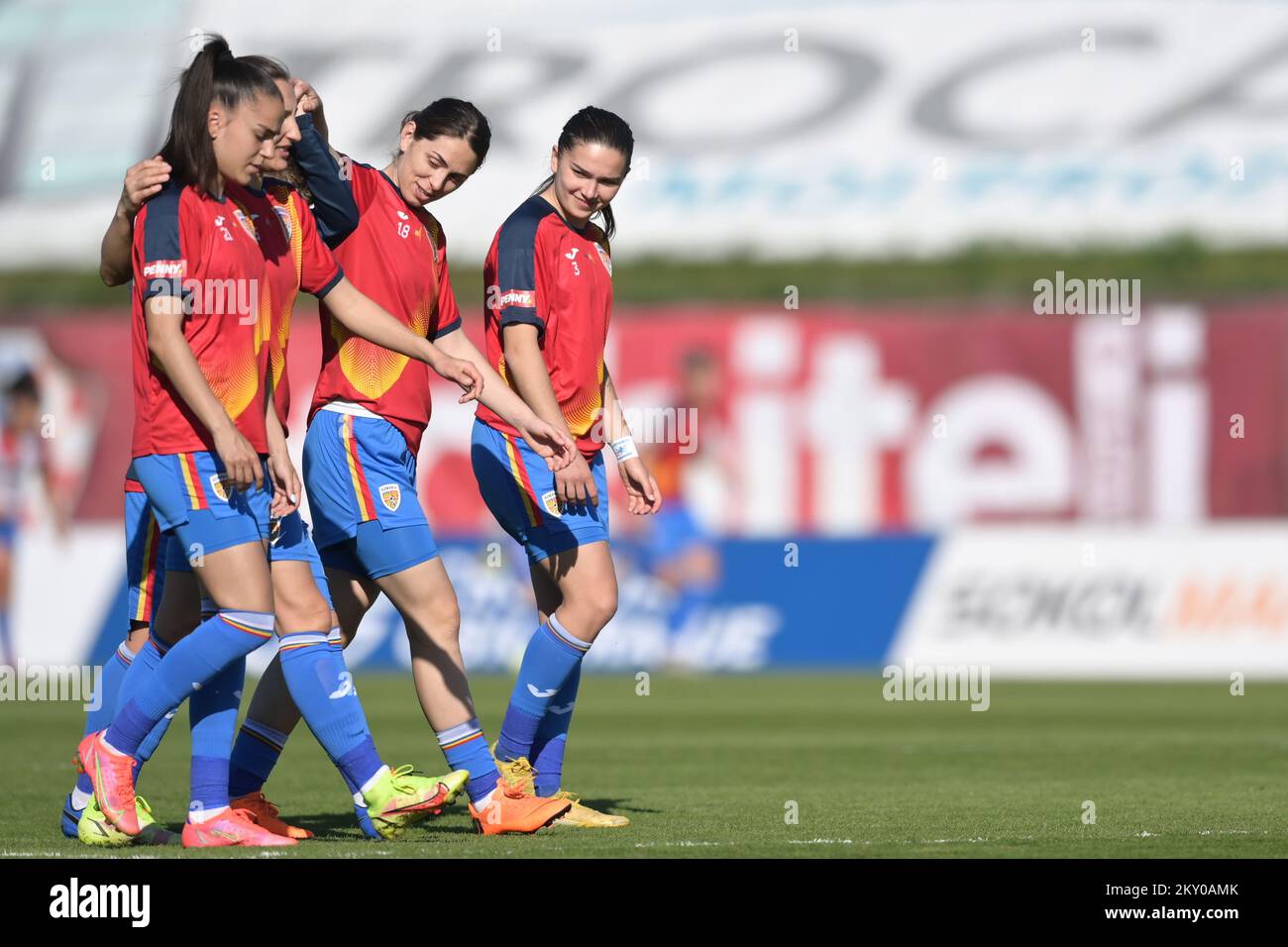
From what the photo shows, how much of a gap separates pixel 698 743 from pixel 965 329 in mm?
9067

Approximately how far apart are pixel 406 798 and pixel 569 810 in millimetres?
925

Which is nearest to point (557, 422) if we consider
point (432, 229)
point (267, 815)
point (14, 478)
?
point (432, 229)

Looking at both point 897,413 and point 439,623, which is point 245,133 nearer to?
point 439,623

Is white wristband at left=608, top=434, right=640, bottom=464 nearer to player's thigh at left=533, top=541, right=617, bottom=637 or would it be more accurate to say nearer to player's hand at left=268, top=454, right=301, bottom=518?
player's thigh at left=533, top=541, right=617, bottom=637

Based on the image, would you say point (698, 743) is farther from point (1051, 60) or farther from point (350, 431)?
point (1051, 60)

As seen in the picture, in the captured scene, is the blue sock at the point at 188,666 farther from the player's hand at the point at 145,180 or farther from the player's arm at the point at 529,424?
the player's hand at the point at 145,180

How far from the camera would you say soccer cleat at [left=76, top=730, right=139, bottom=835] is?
5.93 meters

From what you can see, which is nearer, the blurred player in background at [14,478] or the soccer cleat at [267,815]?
the soccer cleat at [267,815]

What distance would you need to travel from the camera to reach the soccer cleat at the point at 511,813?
6.48 meters

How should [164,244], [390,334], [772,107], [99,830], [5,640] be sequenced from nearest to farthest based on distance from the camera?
1. [164,244]
2. [99,830]
3. [390,334]
4. [5,640]
5. [772,107]

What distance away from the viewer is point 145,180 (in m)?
5.85

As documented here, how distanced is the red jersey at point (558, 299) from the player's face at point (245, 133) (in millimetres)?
1137

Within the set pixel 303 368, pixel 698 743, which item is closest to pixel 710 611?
pixel 303 368

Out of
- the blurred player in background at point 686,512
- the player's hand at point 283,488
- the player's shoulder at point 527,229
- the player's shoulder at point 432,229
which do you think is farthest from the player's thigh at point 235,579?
the blurred player in background at point 686,512
